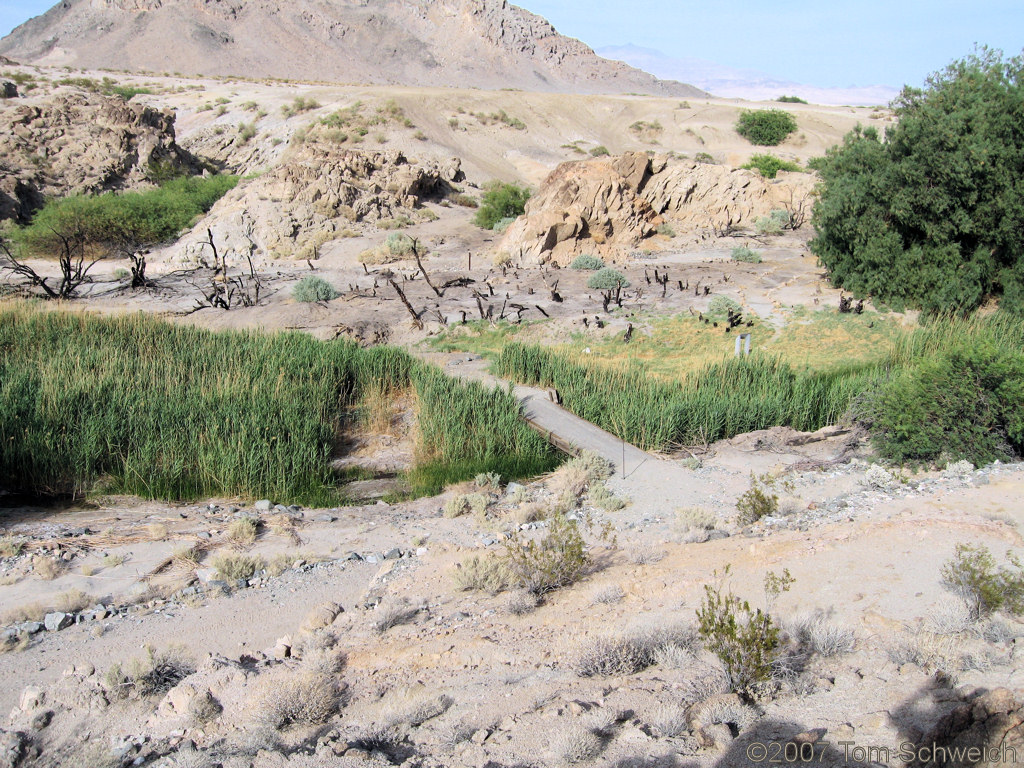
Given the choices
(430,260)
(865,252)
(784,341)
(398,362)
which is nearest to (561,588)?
(398,362)

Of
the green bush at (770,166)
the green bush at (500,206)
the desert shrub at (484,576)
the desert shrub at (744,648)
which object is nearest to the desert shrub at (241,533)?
the desert shrub at (484,576)

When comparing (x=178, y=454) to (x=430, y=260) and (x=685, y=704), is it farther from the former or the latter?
(x=430, y=260)

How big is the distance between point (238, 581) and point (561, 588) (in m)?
2.57

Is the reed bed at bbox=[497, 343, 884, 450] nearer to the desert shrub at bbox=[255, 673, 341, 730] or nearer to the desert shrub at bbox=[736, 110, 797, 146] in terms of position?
the desert shrub at bbox=[255, 673, 341, 730]

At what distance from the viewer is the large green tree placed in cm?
1438

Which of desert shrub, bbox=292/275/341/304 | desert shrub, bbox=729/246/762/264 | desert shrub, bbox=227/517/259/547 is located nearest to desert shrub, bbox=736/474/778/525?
desert shrub, bbox=227/517/259/547

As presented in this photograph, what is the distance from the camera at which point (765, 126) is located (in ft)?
157

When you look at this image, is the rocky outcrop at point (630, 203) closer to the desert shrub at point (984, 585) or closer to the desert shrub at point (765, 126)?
the desert shrub at point (984, 585)

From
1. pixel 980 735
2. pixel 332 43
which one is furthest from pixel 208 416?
pixel 332 43

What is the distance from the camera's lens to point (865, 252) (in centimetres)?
1599

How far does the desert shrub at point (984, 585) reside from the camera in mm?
4309

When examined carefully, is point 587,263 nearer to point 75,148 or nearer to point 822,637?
point 822,637

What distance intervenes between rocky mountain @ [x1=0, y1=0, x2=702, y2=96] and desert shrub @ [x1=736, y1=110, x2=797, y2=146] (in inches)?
1586
